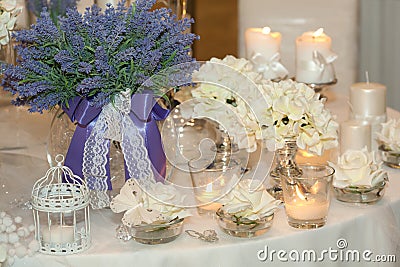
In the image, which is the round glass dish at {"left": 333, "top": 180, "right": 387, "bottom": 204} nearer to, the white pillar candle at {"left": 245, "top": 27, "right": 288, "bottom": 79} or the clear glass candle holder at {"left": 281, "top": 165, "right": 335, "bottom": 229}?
the clear glass candle holder at {"left": 281, "top": 165, "right": 335, "bottom": 229}

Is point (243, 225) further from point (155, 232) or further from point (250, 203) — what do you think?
point (155, 232)

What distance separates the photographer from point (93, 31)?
1478 mm

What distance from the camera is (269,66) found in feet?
7.80

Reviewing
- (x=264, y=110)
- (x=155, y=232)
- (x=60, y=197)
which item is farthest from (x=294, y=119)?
(x=60, y=197)

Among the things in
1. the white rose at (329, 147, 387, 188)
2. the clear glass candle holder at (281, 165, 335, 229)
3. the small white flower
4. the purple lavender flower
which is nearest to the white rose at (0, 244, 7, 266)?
the small white flower

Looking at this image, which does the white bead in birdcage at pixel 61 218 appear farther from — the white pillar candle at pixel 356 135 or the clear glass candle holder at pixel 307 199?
the white pillar candle at pixel 356 135

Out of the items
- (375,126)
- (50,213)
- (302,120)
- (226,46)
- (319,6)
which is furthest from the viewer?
(226,46)

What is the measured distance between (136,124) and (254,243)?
0.34 meters

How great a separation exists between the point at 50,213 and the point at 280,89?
21.8 inches

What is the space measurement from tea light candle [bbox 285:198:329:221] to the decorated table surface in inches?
1.1

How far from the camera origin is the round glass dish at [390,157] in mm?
1854

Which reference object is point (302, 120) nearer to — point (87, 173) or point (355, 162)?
point (355, 162)

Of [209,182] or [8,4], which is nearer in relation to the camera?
[209,182]

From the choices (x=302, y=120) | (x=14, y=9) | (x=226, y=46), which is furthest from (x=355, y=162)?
(x=226, y=46)
